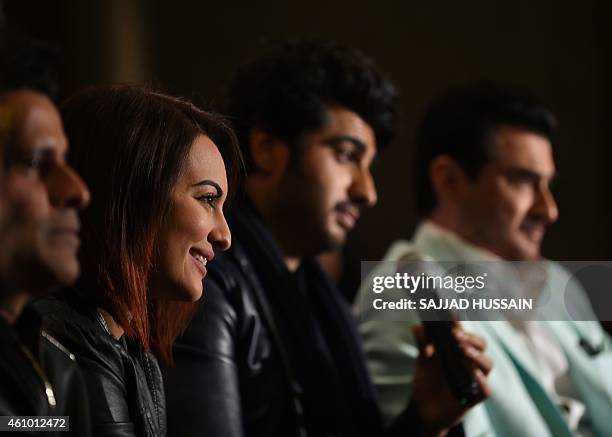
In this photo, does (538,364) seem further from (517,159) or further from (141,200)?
(141,200)

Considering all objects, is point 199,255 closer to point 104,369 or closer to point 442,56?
point 104,369

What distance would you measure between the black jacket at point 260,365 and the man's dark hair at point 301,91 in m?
0.14

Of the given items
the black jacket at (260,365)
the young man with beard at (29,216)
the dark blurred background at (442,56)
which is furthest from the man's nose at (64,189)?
the dark blurred background at (442,56)

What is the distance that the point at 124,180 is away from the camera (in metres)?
0.70

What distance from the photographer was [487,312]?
138 centimetres

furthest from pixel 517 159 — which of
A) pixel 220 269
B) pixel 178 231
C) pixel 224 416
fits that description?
pixel 178 231

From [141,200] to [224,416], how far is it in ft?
1.14

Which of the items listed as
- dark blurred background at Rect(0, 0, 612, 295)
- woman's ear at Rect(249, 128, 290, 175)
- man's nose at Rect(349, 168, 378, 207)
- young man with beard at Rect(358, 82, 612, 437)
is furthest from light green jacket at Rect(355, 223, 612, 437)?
dark blurred background at Rect(0, 0, 612, 295)

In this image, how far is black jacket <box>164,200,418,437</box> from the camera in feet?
3.20

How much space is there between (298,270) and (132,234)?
79cm

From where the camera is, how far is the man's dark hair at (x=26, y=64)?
0.54m

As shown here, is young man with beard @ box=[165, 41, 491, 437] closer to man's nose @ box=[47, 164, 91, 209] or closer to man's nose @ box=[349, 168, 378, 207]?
man's nose @ box=[349, 168, 378, 207]

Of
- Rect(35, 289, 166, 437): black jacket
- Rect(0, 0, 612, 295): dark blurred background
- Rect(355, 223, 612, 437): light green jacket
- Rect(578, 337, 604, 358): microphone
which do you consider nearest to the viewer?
Rect(35, 289, 166, 437): black jacket

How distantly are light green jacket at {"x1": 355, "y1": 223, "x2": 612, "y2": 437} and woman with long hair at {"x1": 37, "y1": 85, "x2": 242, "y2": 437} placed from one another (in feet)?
1.76
